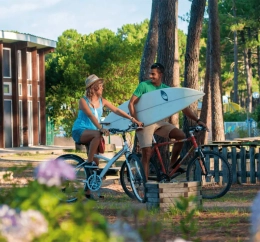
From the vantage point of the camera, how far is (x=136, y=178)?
403 inches

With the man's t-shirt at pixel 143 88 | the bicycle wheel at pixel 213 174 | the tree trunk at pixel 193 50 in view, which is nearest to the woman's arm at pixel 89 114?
the man's t-shirt at pixel 143 88

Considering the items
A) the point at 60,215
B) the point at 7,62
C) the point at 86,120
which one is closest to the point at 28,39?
the point at 7,62

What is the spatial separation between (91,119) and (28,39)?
31.1 meters

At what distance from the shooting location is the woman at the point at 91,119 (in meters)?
10.4

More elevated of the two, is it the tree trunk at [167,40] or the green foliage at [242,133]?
the tree trunk at [167,40]

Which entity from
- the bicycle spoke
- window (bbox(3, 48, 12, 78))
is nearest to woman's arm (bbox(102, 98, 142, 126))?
the bicycle spoke

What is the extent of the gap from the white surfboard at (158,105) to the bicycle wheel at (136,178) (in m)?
0.95

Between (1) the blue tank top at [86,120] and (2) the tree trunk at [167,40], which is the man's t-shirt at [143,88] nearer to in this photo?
(1) the blue tank top at [86,120]

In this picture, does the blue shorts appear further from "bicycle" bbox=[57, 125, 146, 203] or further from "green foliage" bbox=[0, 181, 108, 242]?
"green foliage" bbox=[0, 181, 108, 242]

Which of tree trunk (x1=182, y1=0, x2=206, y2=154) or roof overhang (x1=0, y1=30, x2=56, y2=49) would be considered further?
roof overhang (x1=0, y1=30, x2=56, y2=49)

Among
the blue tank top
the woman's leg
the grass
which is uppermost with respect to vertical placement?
the blue tank top

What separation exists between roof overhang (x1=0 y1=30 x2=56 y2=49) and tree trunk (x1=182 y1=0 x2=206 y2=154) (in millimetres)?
16653

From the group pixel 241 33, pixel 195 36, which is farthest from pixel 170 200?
pixel 241 33

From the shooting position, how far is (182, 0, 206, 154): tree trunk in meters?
22.1
